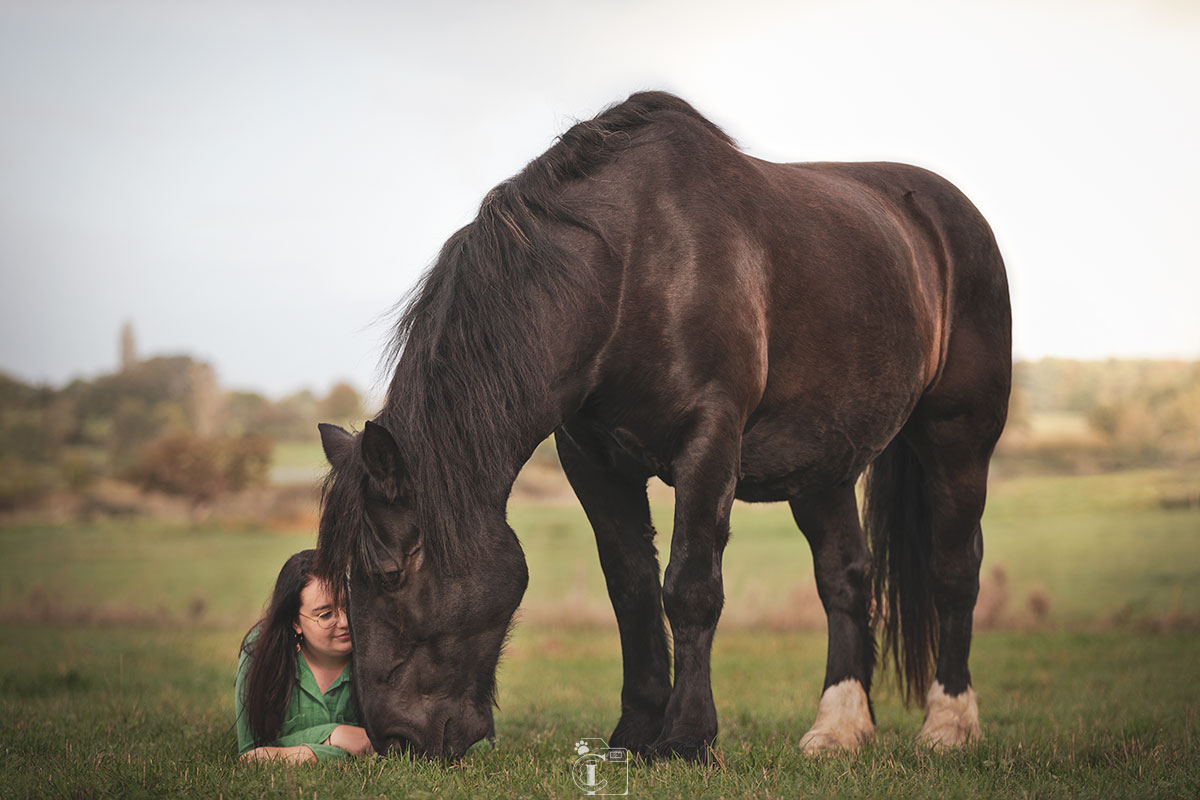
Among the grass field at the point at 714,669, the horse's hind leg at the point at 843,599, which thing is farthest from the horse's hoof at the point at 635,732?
the horse's hind leg at the point at 843,599

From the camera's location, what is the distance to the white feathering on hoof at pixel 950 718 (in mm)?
4965

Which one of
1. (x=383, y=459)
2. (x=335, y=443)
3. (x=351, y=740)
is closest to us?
(x=383, y=459)

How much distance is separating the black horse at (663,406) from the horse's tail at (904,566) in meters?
0.21

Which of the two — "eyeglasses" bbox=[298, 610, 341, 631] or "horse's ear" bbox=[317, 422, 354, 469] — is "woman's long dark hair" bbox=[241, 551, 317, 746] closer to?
"eyeglasses" bbox=[298, 610, 341, 631]

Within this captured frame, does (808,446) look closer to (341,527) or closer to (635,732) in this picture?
(635,732)

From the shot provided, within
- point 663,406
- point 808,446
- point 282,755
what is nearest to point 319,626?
point 282,755

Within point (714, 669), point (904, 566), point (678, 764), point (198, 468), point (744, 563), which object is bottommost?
point (714, 669)

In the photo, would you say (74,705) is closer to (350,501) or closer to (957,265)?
(350,501)

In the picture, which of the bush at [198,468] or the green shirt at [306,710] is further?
the bush at [198,468]

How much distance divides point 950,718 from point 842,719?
631 mm

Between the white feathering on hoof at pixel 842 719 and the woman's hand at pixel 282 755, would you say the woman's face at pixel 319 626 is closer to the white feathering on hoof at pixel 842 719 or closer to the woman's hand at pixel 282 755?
the woman's hand at pixel 282 755

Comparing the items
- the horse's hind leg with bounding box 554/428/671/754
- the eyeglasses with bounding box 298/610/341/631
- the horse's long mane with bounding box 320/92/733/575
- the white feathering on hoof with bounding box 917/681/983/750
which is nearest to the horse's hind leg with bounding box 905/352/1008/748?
the white feathering on hoof with bounding box 917/681/983/750

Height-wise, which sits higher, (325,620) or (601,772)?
(325,620)

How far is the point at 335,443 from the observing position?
11.8 ft
